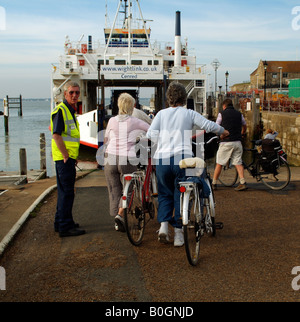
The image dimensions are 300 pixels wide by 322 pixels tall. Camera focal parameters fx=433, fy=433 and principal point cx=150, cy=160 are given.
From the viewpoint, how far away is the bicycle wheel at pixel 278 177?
7.86m

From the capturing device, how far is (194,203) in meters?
4.32

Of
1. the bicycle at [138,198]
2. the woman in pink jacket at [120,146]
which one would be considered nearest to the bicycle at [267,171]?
the bicycle at [138,198]

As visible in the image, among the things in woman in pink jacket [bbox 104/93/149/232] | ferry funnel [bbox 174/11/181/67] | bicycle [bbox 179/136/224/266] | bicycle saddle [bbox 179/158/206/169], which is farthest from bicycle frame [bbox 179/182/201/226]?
ferry funnel [bbox 174/11/181/67]

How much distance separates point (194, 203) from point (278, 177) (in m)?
4.39

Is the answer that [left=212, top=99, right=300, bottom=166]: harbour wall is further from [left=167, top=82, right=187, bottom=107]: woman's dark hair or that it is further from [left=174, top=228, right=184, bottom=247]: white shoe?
[left=167, top=82, right=187, bottom=107]: woman's dark hair

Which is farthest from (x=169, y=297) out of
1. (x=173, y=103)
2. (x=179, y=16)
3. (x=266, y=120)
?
(x=179, y=16)

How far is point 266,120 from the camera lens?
91.0 feet

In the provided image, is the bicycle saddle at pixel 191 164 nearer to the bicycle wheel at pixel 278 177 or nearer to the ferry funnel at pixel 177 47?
the bicycle wheel at pixel 278 177

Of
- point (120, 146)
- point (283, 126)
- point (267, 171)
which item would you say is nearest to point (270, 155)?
point (267, 171)

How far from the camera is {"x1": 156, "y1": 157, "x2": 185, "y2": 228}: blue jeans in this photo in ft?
14.8

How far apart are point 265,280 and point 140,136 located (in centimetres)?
215
